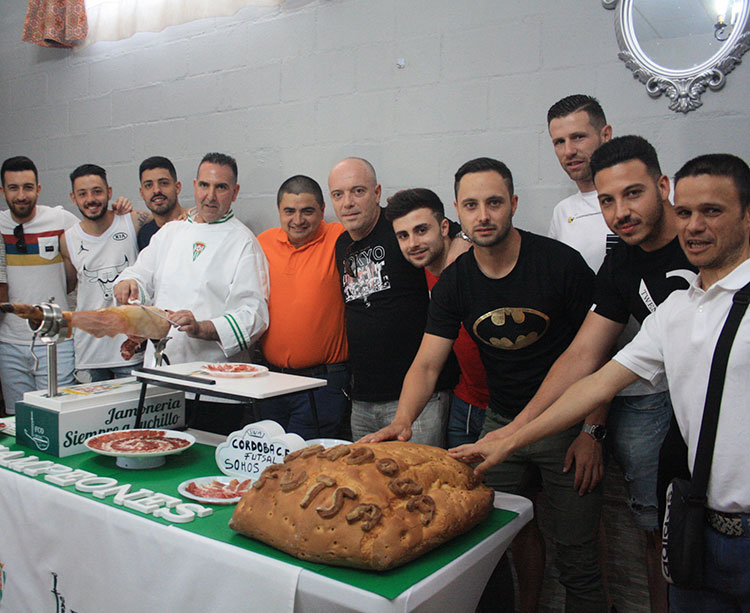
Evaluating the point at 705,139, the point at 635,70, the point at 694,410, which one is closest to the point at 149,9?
the point at 635,70

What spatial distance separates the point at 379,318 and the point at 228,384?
0.78 m

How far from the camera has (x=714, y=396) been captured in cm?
131

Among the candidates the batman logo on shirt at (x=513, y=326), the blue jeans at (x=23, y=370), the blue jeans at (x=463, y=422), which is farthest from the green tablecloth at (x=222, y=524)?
the blue jeans at (x=23, y=370)

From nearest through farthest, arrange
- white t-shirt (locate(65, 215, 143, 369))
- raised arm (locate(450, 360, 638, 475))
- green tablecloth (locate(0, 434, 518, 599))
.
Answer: green tablecloth (locate(0, 434, 518, 599)), raised arm (locate(450, 360, 638, 475)), white t-shirt (locate(65, 215, 143, 369))

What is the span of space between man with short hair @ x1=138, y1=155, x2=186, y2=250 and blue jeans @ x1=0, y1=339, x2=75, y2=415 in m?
0.79

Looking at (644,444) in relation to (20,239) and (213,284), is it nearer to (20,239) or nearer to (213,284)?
(213,284)

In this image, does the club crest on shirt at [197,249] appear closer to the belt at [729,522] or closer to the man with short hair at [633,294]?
the man with short hair at [633,294]

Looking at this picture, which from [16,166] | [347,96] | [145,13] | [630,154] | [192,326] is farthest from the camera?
[145,13]

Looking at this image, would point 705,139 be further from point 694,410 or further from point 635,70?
point 694,410

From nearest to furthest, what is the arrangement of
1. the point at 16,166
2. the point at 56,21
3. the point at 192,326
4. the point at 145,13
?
the point at 192,326
the point at 16,166
the point at 145,13
the point at 56,21

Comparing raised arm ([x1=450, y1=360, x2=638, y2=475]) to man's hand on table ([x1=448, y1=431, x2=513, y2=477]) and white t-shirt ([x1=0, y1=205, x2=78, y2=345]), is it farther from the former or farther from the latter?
white t-shirt ([x1=0, y1=205, x2=78, y2=345])

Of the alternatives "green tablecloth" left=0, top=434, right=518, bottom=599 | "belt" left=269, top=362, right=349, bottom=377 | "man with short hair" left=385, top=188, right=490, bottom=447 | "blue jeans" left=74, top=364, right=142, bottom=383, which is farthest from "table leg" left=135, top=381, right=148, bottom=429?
"blue jeans" left=74, top=364, right=142, bottom=383

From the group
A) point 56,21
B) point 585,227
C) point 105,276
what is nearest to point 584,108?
point 585,227

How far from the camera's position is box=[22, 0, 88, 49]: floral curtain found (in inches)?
169
